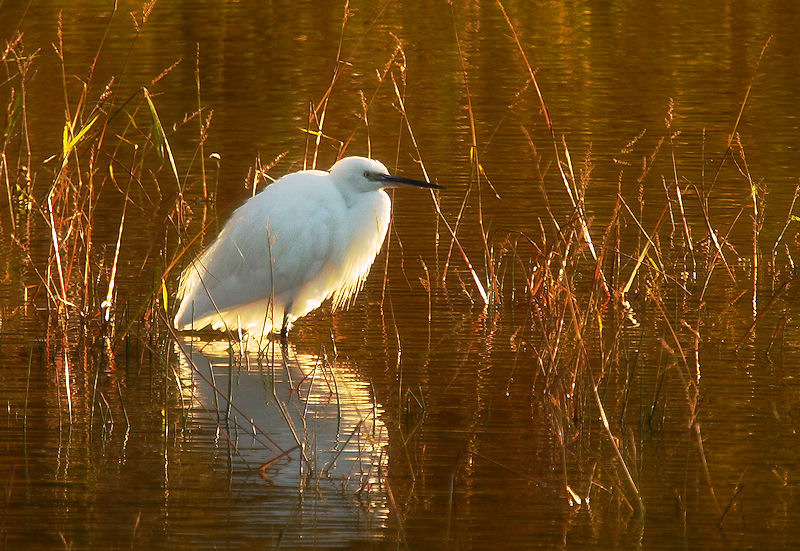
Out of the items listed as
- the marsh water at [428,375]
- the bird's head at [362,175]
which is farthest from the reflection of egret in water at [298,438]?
Answer: the bird's head at [362,175]

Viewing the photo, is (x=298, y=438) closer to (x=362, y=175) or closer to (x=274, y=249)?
(x=274, y=249)

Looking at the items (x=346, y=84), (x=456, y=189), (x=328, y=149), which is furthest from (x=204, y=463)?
(x=346, y=84)

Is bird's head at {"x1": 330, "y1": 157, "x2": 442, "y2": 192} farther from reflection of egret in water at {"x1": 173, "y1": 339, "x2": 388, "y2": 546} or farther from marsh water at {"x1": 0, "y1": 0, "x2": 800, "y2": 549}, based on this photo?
reflection of egret in water at {"x1": 173, "y1": 339, "x2": 388, "y2": 546}

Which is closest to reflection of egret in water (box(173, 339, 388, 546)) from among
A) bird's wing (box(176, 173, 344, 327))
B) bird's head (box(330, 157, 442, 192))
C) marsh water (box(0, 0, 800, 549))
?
marsh water (box(0, 0, 800, 549))

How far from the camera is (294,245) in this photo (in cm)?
591

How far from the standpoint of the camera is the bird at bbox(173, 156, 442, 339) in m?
5.87

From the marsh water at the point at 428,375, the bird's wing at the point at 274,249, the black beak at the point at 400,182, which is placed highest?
the black beak at the point at 400,182

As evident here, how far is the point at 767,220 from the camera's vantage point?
740cm

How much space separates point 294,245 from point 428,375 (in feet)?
3.32

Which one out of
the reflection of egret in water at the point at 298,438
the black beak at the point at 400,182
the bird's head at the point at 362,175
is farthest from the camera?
the bird's head at the point at 362,175

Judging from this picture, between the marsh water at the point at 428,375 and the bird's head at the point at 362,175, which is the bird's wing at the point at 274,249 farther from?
the marsh water at the point at 428,375

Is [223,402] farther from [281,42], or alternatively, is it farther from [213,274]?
[281,42]

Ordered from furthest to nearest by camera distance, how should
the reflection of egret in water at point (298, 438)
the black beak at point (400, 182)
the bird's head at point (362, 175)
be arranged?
the bird's head at point (362, 175) → the black beak at point (400, 182) → the reflection of egret in water at point (298, 438)

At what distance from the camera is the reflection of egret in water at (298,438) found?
387cm
